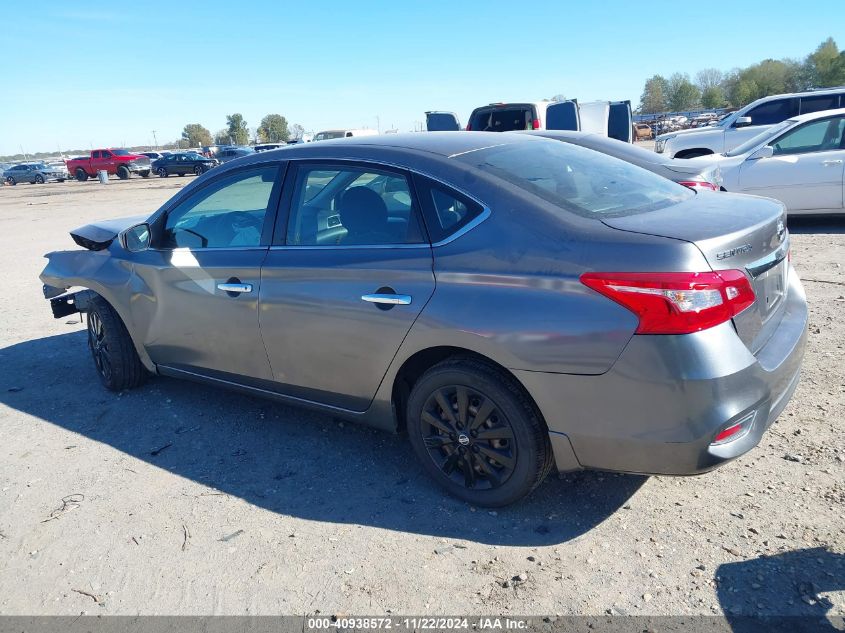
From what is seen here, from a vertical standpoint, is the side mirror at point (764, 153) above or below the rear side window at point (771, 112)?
below

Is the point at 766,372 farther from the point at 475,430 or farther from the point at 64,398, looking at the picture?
the point at 64,398

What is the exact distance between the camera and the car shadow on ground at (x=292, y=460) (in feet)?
10.3

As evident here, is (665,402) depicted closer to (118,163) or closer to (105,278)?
(105,278)

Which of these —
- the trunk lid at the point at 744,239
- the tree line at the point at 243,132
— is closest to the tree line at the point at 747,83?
the tree line at the point at 243,132

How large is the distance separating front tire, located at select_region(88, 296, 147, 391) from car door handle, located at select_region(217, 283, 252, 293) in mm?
1337

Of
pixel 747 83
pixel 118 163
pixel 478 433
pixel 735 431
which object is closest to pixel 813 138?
pixel 735 431

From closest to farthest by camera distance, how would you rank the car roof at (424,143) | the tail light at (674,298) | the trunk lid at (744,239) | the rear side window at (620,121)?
1. the tail light at (674,298)
2. the trunk lid at (744,239)
3. the car roof at (424,143)
4. the rear side window at (620,121)

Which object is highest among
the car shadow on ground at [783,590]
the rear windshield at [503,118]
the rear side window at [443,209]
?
the rear windshield at [503,118]

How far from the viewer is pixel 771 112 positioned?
13.5 meters

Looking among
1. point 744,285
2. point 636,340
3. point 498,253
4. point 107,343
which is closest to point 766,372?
point 744,285

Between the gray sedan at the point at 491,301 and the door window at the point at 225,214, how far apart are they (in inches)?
0.5

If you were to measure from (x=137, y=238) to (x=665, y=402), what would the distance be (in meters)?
3.56

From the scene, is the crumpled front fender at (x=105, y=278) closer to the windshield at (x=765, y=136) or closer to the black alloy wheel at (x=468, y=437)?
the black alloy wheel at (x=468, y=437)

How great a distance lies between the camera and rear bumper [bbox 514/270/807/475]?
8.24 ft
